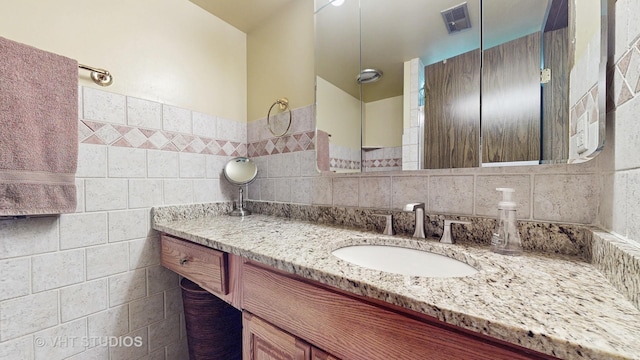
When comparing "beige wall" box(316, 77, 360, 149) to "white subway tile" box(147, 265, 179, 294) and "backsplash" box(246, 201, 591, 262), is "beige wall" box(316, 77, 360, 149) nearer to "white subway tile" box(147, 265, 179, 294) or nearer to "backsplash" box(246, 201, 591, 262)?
"backsplash" box(246, 201, 591, 262)

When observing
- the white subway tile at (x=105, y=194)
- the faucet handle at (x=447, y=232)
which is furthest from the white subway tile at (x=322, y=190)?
the white subway tile at (x=105, y=194)

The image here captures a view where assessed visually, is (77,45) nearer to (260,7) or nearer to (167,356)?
(260,7)

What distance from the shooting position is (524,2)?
73 cm

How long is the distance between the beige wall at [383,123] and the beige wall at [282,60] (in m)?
0.38

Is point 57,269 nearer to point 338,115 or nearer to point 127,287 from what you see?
point 127,287

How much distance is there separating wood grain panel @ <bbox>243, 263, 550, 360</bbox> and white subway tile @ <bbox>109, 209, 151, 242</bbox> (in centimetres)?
74

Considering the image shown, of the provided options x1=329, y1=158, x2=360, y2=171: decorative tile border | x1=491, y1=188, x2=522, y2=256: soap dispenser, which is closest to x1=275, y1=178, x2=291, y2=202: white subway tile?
x1=329, y1=158, x2=360, y2=171: decorative tile border

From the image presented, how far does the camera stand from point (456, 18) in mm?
828

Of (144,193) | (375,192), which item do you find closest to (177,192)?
(144,193)

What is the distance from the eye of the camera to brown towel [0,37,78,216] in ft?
2.59

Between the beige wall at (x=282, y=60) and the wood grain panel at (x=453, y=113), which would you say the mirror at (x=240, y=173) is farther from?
the wood grain panel at (x=453, y=113)

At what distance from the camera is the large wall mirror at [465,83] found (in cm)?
65

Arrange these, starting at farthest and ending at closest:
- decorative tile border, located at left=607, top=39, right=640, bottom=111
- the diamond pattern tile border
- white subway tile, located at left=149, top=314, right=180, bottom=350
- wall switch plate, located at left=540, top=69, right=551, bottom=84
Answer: white subway tile, located at left=149, top=314, right=180, bottom=350, the diamond pattern tile border, wall switch plate, located at left=540, top=69, right=551, bottom=84, decorative tile border, located at left=607, top=39, right=640, bottom=111

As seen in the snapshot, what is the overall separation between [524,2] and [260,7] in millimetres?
1218
